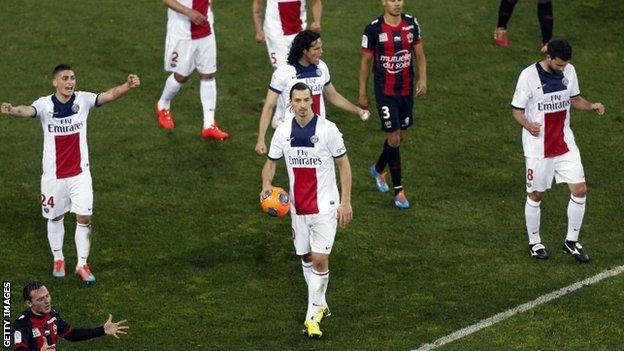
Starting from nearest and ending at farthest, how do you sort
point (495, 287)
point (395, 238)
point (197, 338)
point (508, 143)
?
point (197, 338), point (495, 287), point (395, 238), point (508, 143)

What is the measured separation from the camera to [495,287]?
1614cm

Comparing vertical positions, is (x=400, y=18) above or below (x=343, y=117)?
above

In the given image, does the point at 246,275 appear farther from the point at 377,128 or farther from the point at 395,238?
the point at 377,128

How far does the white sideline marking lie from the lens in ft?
48.6

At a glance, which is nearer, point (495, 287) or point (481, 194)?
point (495, 287)

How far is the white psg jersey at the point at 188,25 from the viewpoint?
19516mm

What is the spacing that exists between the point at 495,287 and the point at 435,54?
745cm

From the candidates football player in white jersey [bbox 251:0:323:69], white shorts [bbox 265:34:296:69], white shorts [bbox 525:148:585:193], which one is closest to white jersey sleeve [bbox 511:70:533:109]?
white shorts [bbox 525:148:585:193]

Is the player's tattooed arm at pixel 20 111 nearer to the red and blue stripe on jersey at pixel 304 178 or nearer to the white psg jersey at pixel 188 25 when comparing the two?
the red and blue stripe on jersey at pixel 304 178

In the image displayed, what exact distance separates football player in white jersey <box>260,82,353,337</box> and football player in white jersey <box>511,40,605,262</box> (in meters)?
2.71

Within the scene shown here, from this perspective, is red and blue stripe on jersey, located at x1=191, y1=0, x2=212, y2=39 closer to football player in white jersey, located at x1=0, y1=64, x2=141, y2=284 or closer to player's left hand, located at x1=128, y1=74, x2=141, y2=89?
football player in white jersey, located at x1=0, y1=64, x2=141, y2=284

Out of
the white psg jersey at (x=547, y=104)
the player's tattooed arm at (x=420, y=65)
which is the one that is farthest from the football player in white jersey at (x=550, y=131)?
the player's tattooed arm at (x=420, y=65)

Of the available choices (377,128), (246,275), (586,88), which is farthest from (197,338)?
(586,88)

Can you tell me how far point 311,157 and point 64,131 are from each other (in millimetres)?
3036
